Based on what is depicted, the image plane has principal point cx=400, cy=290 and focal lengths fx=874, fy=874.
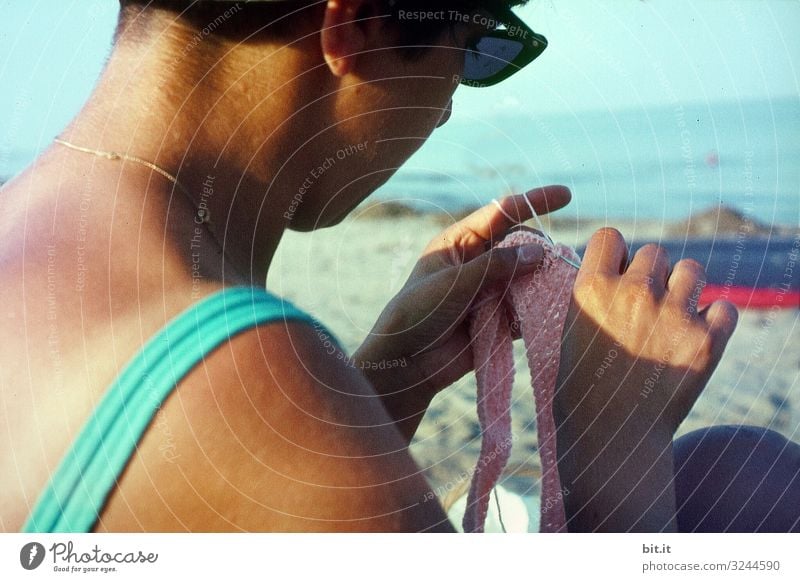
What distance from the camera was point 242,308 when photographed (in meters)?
0.50

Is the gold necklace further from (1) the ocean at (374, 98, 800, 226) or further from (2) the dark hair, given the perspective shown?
(1) the ocean at (374, 98, 800, 226)

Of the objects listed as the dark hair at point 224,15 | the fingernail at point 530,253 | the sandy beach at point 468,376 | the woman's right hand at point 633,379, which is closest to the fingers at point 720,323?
the woman's right hand at point 633,379

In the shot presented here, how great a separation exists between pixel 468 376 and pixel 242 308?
1.14 ft

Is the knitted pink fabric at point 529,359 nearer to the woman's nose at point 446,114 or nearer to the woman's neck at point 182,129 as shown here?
the woman's nose at point 446,114

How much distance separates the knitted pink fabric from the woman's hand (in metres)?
0.01

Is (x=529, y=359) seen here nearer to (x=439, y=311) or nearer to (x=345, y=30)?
(x=439, y=311)

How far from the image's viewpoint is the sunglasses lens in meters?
0.64

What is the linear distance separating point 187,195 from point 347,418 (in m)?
0.17

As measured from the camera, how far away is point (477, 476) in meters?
0.69

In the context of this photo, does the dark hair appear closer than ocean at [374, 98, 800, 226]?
Yes

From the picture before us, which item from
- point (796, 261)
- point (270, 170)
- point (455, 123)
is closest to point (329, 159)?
point (270, 170)

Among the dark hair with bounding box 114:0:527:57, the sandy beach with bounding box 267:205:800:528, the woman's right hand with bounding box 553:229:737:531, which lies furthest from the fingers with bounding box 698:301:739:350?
the dark hair with bounding box 114:0:527:57

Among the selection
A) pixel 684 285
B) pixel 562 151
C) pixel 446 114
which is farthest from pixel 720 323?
pixel 562 151
